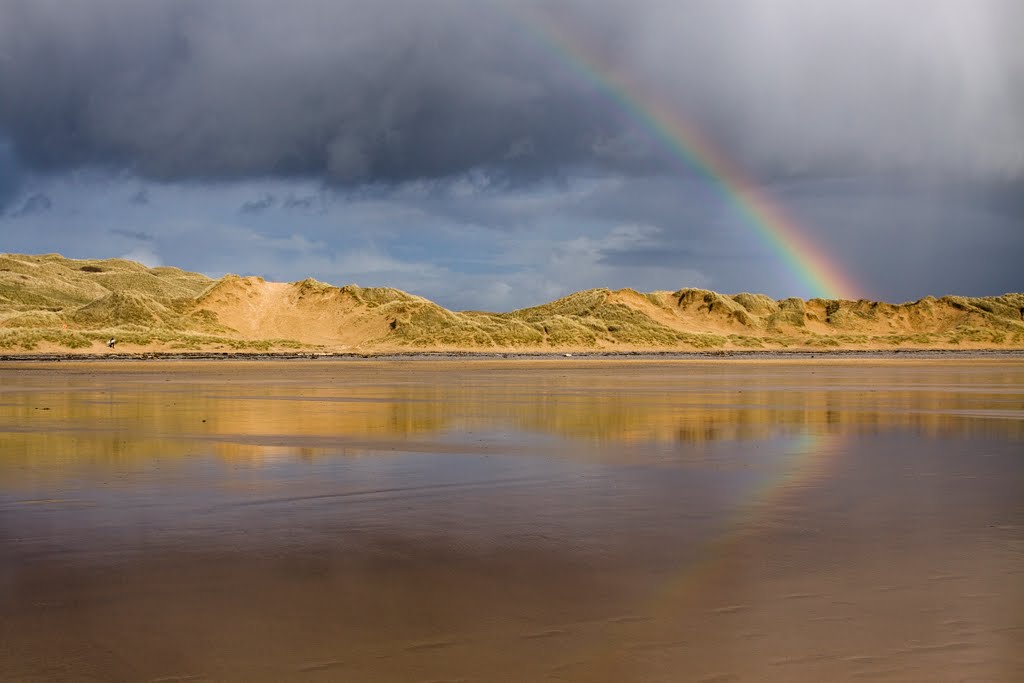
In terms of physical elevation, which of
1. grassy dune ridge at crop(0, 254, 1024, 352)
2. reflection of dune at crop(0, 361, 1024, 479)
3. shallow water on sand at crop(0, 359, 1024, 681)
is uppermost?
grassy dune ridge at crop(0, 254, 1024, 352)

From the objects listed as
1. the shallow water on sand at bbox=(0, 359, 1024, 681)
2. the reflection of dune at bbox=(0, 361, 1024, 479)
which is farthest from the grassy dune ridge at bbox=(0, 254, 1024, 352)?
the shallow water on sand at bbox=(0, 359, 1024, 681)

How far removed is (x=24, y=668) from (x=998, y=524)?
9225 millimetres

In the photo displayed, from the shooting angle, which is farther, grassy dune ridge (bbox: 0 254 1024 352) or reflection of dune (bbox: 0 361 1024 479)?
grassy dune ridge (bbox: 0 254 1024 352)

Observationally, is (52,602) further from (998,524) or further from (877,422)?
(877,422)

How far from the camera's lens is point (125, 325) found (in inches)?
4572

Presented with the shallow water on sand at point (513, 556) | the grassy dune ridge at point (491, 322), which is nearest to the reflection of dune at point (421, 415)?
the shallow water on sand at point (513, 556)

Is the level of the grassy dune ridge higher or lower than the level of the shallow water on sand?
higher

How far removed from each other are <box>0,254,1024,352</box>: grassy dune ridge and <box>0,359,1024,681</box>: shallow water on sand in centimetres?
8971

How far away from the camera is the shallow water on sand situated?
19.7 ft

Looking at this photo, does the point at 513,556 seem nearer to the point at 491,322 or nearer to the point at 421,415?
the point at 421,415

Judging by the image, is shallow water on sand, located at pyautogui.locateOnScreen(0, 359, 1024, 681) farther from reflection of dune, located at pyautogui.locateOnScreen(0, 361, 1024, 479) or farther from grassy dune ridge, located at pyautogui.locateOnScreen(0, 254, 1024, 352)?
grassy dune ridge, located at pyautogui.locateOnScreen(0, 254, 1024, 352)

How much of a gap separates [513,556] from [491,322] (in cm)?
12961

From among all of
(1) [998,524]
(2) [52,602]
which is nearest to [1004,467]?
(1) [998,524]

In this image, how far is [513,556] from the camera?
8.77 meters
